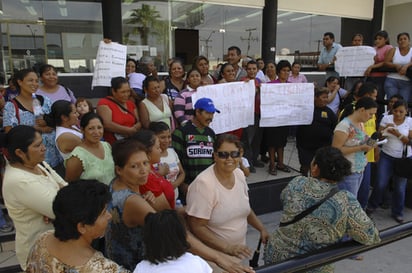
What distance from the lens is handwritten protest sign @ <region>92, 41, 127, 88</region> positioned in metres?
4.52

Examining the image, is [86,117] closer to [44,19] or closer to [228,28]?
[44,19]

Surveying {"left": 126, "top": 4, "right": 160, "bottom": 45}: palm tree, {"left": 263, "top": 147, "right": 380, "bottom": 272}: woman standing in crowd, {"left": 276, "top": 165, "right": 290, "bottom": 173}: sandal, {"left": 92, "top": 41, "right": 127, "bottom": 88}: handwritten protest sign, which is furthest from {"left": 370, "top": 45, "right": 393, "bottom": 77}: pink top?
{"left": 126, "top": 4, "right": 160, "bottom": 45}: palm tree

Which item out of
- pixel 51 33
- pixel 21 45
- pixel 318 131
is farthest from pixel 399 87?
pixel 21 45

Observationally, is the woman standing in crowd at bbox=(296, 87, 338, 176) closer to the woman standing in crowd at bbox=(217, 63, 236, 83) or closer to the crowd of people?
the crowd of people

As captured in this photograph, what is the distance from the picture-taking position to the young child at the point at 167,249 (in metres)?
1.49

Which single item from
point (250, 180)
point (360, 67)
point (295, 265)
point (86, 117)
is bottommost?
point (250, 180)

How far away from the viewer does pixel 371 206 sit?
538cm

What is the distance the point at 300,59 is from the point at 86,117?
11.9 m

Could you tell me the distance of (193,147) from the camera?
11.1ft

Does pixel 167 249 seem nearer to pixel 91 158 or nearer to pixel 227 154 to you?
pixel 227 154

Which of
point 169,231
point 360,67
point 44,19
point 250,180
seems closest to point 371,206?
point 250,180

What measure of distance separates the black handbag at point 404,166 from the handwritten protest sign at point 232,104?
2.12 m

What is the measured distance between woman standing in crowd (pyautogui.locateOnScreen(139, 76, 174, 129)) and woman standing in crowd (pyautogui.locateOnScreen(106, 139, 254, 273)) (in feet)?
5.83

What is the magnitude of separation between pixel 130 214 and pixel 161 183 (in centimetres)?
43
